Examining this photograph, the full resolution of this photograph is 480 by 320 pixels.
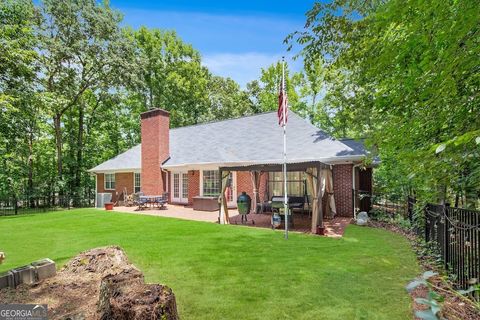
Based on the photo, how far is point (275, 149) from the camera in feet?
51.4

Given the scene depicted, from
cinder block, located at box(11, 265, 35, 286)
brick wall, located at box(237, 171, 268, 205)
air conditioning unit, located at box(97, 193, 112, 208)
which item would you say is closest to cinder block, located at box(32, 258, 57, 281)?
cinder block, located at box(11, 265, 35, 286)

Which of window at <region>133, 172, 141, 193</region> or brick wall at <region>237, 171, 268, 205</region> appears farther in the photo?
window at <region>133, 172, 141, 193</region>

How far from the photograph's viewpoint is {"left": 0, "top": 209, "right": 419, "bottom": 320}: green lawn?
14.1 feet

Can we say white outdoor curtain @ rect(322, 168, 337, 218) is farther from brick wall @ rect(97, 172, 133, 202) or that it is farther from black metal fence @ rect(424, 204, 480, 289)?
brick wall @ rect(97, 172, 133, 202)

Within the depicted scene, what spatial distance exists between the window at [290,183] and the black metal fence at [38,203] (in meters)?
16.4

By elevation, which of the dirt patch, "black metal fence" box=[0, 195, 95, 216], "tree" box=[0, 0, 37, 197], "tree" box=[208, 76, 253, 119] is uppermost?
"tree" box=[208, 76, 253, 119]

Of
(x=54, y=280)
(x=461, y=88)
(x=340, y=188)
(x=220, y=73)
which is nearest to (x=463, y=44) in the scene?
(x=461, y=88)

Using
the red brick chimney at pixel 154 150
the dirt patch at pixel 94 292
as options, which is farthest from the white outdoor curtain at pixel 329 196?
the red brick chimney at pixel 154 150

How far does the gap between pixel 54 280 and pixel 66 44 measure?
21820 millimetres

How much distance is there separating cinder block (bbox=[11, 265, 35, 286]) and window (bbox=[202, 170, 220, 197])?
12311 mm

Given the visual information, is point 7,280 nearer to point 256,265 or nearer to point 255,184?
point 256,265

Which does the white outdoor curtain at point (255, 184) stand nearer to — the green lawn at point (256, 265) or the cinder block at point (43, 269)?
the green lawn at point (256, 265)

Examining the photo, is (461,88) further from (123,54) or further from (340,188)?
(123,54)

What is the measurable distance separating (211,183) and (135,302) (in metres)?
14.5
